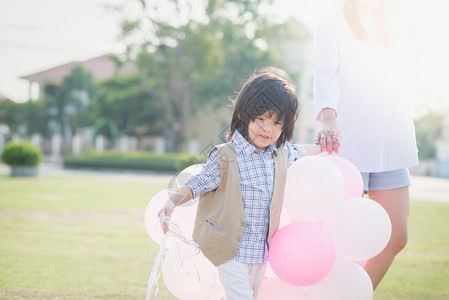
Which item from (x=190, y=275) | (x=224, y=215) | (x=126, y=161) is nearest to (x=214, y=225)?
(x=224, y=215)

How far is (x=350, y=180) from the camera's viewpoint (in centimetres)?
234

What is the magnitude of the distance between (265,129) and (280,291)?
2.43 feet

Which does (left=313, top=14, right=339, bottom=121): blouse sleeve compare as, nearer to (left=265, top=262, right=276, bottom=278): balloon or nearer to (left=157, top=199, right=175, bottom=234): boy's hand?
(left=265, top=262, right=276, bottom=278): balloon

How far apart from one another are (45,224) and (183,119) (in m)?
21.6

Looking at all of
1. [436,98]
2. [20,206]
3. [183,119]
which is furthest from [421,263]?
[436,98]

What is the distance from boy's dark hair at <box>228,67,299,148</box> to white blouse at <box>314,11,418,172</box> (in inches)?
12.7

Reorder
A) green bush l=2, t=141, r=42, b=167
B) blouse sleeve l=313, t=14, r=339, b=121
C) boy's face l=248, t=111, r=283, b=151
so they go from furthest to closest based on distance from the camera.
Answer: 1. green bush l=2, t=141, r=42, b=167
2. blouse sleeve l=313, t=14, r=339, b=121
3. boy's face l=248, t=111, r=283, b=151

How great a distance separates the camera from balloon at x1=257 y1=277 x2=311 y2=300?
84.8 inches

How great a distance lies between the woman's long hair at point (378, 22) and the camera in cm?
254

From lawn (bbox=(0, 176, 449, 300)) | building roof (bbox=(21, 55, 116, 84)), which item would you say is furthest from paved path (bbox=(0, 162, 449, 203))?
building roof (bbox=(21, 55, 116, 84))

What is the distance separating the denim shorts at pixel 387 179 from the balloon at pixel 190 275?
97 centimetres

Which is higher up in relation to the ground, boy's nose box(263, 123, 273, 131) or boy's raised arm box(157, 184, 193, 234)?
boy's nose box(263, 123, 273, 131)

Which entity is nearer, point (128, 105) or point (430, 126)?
point (128, 105)

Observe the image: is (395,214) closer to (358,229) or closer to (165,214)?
(358,229)
